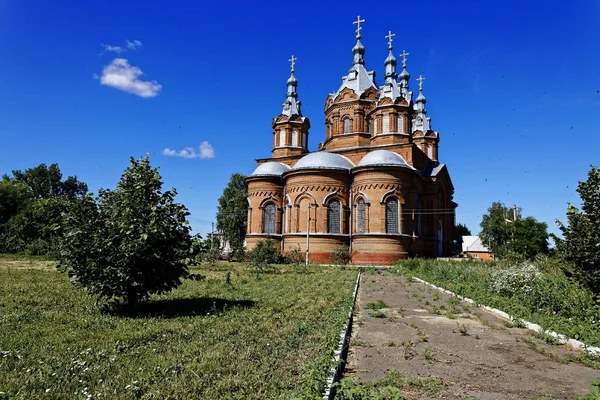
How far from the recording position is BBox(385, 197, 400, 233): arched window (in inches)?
1115

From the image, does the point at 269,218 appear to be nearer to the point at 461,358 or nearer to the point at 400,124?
the point at 400,124

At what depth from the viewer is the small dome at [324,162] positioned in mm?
30042

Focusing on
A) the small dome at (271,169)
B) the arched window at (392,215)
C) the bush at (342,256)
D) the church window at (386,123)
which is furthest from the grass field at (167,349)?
the church window at (386,123)

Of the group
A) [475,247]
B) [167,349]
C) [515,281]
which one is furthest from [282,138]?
[475,247]

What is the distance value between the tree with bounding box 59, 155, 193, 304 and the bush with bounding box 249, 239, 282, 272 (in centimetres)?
1545

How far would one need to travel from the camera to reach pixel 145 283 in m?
8.28

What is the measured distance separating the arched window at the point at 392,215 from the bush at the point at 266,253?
26.2 feet

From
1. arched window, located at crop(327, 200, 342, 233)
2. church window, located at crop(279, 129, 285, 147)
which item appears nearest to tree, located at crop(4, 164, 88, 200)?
church window, located at crop(279, 129, 285, 147)

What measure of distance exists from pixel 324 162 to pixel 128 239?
76.5ft

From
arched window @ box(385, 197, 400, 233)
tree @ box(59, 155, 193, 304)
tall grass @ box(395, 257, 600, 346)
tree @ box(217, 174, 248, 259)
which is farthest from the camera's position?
tree @ box(217, 174, 248, 259)

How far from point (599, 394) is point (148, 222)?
741 cm

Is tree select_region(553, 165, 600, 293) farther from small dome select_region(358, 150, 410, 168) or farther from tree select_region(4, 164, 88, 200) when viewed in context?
tree select_region(4, 164, 88, 200)

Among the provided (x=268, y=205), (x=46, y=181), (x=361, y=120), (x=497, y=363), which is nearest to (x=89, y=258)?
(x=497, y=363)

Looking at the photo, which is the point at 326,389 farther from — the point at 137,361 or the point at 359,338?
the point at 359,338
